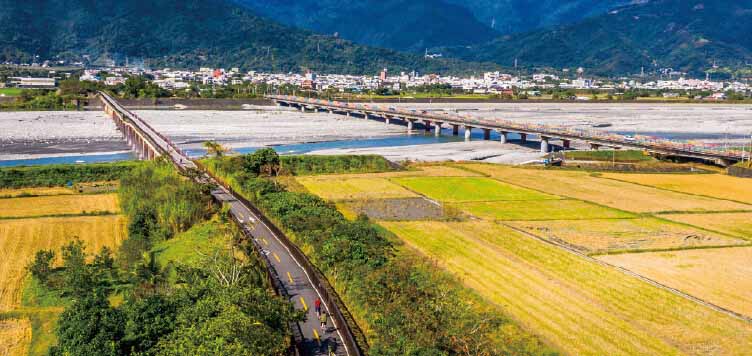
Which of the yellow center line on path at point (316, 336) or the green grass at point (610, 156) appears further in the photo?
the green grass at point (610, 156)

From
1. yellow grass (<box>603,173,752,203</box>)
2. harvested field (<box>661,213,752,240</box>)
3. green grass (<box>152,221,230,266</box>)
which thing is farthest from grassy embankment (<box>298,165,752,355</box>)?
green grass (<box>152,221,230,266</box>)

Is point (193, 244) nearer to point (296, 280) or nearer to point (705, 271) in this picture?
point (296, 280)

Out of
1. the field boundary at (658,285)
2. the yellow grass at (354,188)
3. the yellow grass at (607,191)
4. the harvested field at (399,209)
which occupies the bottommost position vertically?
the field boundary at (658,285)

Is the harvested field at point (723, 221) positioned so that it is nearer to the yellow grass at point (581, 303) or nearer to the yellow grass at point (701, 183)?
the yellow grass at point (701, 183)

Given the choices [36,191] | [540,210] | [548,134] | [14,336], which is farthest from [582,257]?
[548,134]

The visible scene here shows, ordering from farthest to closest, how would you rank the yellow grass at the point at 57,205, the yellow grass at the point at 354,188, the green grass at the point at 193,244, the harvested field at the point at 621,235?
the yellow grass at the point at 354,188 < the yellow grass at the point at 57,205 < the harvested field at the point at 621,235 < the green grass at the point at 193,244

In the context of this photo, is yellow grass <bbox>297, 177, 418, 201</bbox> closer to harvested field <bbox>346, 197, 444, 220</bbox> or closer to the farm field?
harvested field <bbox>346, 197, 444, 220</bbox>

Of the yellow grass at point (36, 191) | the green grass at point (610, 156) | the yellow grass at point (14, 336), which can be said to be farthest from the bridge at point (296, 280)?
the green grass at point (610, 156)
